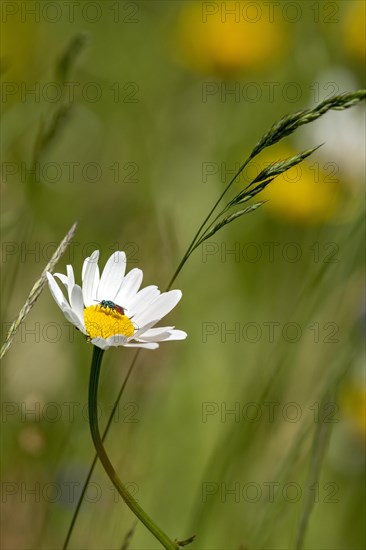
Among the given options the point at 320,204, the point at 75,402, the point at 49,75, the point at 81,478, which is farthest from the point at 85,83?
the point at 81,478

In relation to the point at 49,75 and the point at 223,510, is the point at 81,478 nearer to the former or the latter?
the point at 223,510

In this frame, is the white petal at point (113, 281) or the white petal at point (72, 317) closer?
the white petal at point (72, 317)

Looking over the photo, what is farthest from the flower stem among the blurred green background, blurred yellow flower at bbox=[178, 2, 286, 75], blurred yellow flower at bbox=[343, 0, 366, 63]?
blurred yellow flower at bbox=[343, 0, 366, 63]

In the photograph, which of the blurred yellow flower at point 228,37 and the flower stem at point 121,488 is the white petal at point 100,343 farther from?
the blurred yellow flower at point 228,37

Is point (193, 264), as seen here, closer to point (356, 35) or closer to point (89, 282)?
point (356, 35)

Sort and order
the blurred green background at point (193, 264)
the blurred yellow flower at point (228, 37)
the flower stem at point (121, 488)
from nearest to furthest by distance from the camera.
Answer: the flower stem at point (121, 488) → the blurred green background at point (193, 264) → the blurred yellow flower at point (228, 37)

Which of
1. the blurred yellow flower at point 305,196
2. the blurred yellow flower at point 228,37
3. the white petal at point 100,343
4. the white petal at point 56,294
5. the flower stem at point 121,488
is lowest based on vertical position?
the flower stem at point 121,488

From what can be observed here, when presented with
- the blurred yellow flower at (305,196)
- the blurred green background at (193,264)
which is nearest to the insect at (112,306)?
the blurred green background at (193,264)

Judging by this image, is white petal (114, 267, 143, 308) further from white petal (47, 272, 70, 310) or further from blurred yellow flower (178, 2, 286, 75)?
blurred yellow flower (178, 2, 286, 75)

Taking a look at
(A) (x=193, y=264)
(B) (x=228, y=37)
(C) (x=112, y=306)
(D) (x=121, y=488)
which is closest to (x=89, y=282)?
(C) (x=112, y=306)
